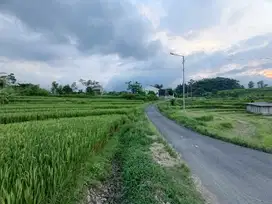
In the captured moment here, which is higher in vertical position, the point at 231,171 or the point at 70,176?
the point at 70,176

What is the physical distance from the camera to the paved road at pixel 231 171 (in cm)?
914

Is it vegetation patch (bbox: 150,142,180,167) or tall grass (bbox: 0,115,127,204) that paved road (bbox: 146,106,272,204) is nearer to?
vegetation patch (bbox: 150,142,180,167)

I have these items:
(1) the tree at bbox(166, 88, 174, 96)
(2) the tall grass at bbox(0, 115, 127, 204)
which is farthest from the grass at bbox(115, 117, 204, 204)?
(1) the tree at bbox(166, 88, 174, 96)

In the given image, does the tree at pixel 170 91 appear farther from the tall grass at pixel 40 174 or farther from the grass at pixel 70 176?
the tall grass at pixel 40 174

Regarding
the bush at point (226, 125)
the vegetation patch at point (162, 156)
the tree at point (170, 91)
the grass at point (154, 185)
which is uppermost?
the tree at point (170, 91)

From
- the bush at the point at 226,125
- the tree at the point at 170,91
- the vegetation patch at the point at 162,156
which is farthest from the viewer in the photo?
the tree at the point at 170,91

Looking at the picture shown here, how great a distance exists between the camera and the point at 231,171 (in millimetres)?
12164

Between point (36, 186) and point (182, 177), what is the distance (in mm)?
6973

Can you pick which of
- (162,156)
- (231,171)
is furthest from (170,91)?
(231,171)

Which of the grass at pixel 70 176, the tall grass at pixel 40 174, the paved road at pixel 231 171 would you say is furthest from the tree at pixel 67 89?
the tall grass at pixel 40 174

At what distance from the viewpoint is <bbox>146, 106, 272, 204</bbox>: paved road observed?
9141 mm

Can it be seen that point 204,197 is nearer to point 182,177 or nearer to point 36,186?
point 182,177

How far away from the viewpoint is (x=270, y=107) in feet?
184

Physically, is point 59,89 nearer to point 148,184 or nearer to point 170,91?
point 170,91
